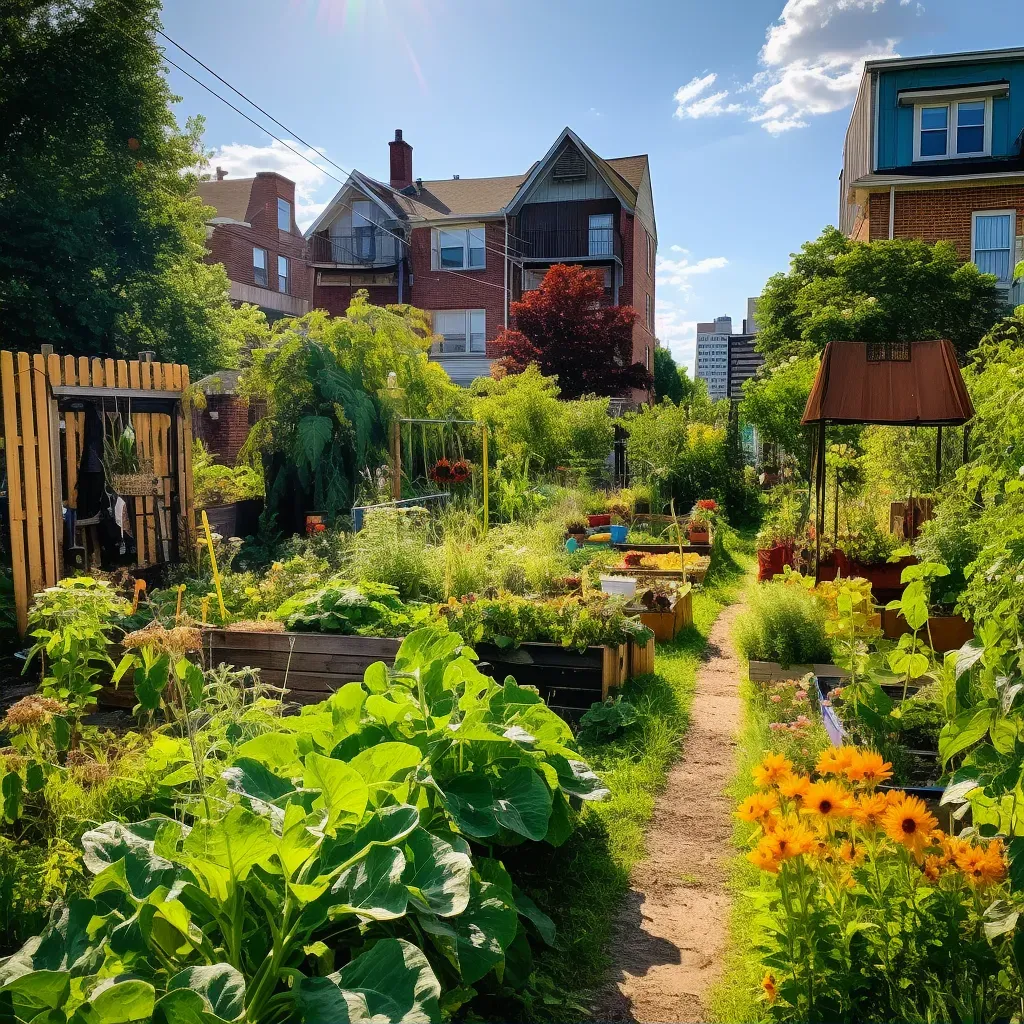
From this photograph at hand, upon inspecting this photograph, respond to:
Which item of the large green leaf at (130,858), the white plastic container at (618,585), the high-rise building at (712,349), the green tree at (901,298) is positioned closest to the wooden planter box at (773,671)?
the white plastic container at (618,585)

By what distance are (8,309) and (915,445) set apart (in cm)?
1403

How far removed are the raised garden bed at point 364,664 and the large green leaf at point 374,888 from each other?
10.6 ft

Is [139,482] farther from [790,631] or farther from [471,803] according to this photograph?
[471,803]

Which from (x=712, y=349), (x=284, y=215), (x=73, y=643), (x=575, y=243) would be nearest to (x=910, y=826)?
(x=73, y=643)

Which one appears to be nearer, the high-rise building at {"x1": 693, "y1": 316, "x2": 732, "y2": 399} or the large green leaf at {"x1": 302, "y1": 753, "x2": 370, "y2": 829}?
the large green leaf at {"x1": 302, "y1": 753, "x2": 370, "y2": 829}

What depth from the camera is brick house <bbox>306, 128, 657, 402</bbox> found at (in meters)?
29.0

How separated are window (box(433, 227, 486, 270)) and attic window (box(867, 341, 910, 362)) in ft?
78.3

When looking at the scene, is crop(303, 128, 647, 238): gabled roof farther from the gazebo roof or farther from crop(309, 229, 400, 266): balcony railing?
the gazebo roof

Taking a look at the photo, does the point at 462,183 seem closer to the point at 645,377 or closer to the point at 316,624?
the point at 645,377

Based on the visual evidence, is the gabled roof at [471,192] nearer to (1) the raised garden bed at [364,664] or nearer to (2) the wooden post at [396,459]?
(2) the wooden post at [396,459]

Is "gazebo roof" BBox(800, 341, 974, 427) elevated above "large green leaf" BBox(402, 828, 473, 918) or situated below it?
above

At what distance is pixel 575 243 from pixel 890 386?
23.4m

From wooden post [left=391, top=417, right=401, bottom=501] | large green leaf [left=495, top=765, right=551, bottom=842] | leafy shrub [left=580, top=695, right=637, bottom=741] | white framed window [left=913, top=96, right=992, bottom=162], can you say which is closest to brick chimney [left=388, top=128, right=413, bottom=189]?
white framed window [left=913, top=96, right=992, bottom=162]

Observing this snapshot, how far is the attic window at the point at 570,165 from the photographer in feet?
93.9
